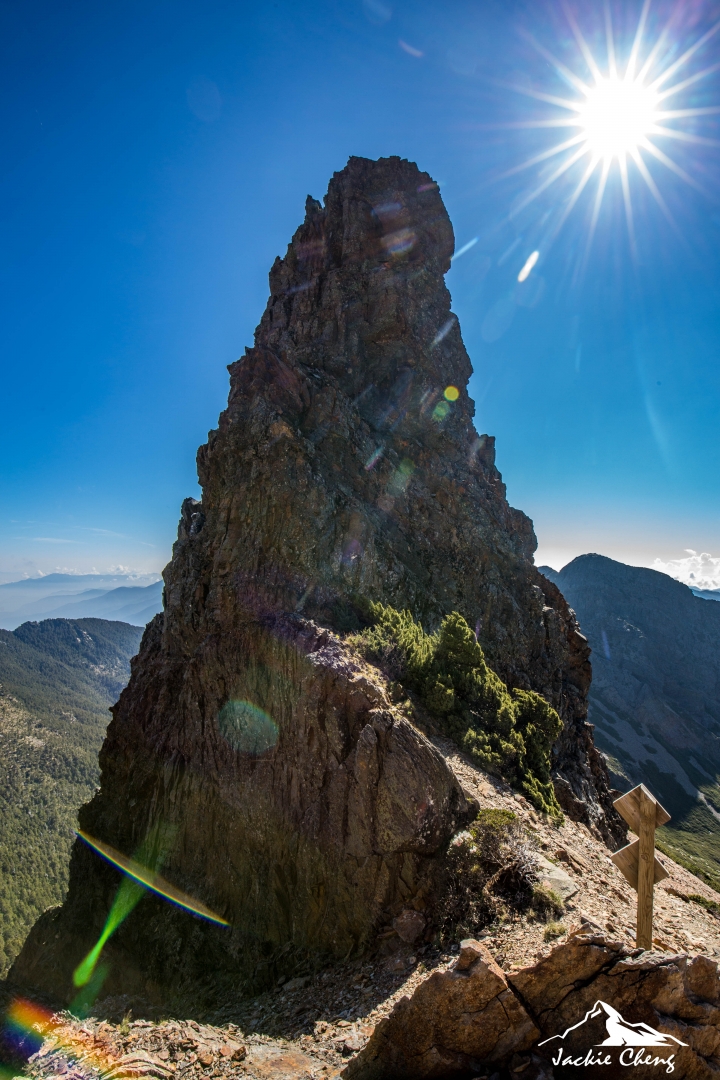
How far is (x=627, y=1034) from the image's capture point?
670 cm

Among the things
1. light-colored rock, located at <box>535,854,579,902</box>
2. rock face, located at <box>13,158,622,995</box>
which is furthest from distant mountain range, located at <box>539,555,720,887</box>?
light-colored rock, located at <box>535,854,579,902</box>

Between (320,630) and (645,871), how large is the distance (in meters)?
13.9

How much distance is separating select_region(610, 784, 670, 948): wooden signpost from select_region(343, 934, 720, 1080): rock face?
0.51 meters

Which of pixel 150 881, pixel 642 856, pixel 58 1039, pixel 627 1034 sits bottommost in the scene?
pixel 150 881

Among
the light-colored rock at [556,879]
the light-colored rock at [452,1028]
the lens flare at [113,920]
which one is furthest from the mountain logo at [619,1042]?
the lens flare at [113,920]

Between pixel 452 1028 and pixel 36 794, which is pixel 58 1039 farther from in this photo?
pixel 36 794

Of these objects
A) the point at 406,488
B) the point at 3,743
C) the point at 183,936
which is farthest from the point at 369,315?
the point at 3,743

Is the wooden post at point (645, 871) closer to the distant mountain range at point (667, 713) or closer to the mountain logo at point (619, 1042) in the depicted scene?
the mountain logo at point (619, 1042)

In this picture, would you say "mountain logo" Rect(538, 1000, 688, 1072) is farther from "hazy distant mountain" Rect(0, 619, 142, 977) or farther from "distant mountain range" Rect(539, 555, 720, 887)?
"distant mountain range" Rect(539, 555, 720, 887)

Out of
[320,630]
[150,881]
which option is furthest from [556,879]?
[150,881]

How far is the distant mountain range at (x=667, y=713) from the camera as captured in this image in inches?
4604

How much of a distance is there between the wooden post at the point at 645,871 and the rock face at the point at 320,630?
240 inches

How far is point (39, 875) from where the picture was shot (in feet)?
364

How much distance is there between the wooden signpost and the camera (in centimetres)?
755
